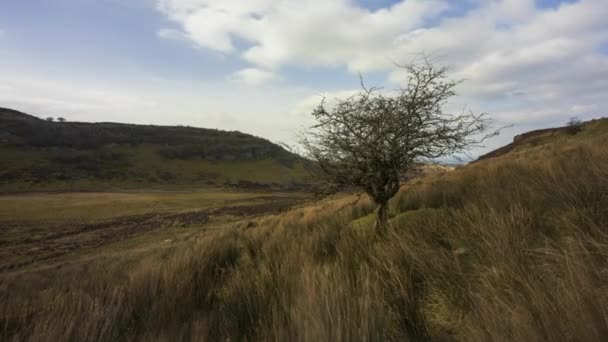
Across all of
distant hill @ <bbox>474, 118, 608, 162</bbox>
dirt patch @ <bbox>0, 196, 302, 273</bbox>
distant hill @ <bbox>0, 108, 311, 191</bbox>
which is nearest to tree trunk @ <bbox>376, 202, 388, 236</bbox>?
dirt patch @ <bbox>0, 196, 302, 273</bbox>

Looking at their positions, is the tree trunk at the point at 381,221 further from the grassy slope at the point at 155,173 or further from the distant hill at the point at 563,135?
the grassy slope at the point at 155,173

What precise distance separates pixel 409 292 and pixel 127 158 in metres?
85.2

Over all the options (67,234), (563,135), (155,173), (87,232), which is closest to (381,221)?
(87,232)

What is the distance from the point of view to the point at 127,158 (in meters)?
76.9

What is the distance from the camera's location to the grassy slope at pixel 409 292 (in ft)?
5.52

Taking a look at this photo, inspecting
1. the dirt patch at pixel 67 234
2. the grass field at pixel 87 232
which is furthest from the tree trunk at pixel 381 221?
the dirt patch at pixel 67 234

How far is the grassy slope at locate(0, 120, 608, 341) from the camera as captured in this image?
1682mm

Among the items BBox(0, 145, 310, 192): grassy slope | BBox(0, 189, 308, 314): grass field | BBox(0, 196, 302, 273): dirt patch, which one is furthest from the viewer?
BBox(0, 145, 310, 192): grassy slope

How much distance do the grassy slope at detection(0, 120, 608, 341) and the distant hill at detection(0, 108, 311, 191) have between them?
186 feet

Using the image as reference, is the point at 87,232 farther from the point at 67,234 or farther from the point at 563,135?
the point at 563,135

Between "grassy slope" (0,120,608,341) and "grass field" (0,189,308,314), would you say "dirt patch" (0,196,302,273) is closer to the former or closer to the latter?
"grass field" (0,189,308,314)

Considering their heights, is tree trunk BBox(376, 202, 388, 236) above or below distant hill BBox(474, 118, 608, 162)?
below

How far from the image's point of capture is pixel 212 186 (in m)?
69.4

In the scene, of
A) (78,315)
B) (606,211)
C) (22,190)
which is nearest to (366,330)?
(78,315)
